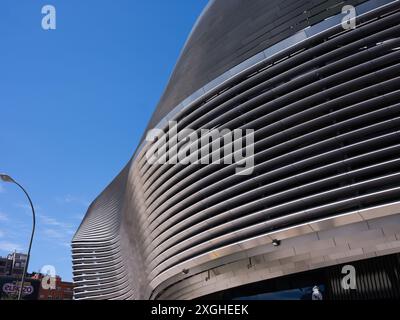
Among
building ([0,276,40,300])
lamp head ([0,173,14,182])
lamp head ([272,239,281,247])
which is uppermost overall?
building ([0,276,40,300])

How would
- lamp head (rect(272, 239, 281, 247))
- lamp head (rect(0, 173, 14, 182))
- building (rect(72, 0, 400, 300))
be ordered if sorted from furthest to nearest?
lamp head (rect(0, 173, 14, 182)), lamp head (rect(272, 239, 281, 247)), building (rect(72, 0, 400, 300))

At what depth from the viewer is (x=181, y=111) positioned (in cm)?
2456

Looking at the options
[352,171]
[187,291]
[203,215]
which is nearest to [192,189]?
[203,215]

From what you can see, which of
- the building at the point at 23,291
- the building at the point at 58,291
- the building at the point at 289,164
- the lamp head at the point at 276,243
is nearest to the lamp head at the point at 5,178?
the building at the point at 289,164

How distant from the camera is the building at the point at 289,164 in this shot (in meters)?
15.4

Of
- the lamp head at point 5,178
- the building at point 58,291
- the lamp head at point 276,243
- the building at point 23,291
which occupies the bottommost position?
the lamp head at point 276,243

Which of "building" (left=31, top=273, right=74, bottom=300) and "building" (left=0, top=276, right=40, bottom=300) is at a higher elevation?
"building" (left=31, top=273, right=74, bottom=300)

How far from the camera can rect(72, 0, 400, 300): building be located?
50.6 ft

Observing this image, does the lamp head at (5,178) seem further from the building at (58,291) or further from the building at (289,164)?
the building at (58,291)

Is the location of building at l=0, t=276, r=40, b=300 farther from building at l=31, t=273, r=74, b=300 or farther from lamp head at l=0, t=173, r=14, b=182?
lamp head at l=0, t=173, r=14, b=182

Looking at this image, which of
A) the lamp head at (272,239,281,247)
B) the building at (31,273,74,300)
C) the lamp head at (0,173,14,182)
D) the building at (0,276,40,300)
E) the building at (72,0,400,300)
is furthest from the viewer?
the building at (31,273,74,300)

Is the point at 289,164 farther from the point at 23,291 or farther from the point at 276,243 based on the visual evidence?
the point at 23,291

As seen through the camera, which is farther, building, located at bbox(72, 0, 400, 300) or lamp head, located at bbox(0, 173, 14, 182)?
lamp head, located at bbox(0, 173, 14, 182)

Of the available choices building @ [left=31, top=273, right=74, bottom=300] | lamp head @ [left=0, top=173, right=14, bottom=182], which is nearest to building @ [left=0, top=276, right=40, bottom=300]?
building @ [left=31, top=273, right=74, bottom=300]
